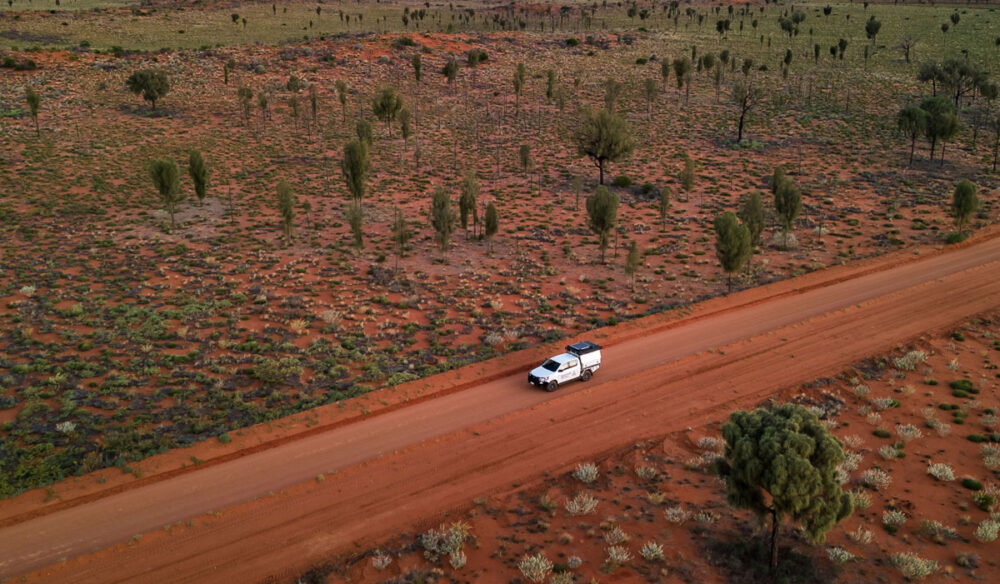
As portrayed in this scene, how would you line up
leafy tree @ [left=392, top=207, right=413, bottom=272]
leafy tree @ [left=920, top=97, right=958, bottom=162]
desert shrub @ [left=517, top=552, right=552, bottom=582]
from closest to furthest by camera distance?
desert shrub @ [left=517, top=552, right=552, bottom=582], leafy tree @ [left=392, top=207, right=413, bottom=272], leafy tree @ [left=920, top=97, right=958, bottom=162]

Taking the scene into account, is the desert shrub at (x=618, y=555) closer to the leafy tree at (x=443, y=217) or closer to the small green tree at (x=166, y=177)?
the leafy tree at (x=443, y=217)

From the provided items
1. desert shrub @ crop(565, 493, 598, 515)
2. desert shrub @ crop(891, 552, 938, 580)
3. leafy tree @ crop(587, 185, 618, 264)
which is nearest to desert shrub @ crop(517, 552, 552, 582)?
desert shrub @ crop(565, 493, 598, 515)

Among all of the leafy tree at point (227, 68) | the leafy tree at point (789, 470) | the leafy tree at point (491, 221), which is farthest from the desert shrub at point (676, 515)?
the leafy tree at point (227, 68)

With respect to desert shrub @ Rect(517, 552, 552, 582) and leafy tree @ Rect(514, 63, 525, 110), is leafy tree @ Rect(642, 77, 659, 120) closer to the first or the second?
leafy tree @ Rect(514, 63, 525, 110)

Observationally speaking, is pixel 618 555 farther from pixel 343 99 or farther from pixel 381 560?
pixel 343 99

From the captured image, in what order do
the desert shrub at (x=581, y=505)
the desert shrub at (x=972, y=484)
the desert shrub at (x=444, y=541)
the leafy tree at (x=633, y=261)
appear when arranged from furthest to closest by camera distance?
1. the leafy tree at (x=633, y=261)
2. the desert shrub at (x=972, y=484)
3. the desert shrub at (x=581, y=505)
4. the desert shrub at (x=444, y=541)
